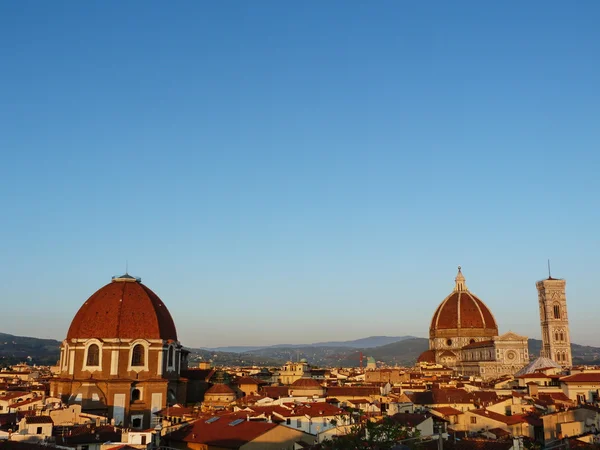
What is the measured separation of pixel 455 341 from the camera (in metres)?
133

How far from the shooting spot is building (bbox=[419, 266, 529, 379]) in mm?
114750

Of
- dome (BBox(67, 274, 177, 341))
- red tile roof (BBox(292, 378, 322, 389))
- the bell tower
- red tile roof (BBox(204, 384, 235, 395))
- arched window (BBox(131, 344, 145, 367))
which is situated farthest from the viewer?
the bell tower

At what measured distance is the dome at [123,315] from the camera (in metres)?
60.8

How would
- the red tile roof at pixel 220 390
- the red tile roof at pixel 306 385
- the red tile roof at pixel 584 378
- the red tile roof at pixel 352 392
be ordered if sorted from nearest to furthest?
the red tile roof at pixel 584 378, the red tile roof at pixel 220 390, the red tile roof at pixel 352 392, the red tile roof at pixel 306 385

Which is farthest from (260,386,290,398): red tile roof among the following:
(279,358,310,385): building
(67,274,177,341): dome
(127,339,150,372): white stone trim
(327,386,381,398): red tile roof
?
(279,358,310,385): building

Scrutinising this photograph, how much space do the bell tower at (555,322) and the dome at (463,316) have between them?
941cm

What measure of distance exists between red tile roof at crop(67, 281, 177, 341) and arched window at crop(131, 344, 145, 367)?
36.6 inches

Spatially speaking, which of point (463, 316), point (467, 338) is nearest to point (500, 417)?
point (467, 338)

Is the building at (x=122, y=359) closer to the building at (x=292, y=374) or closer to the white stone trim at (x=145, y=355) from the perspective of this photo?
the white stone trim at (x=145, y=355)

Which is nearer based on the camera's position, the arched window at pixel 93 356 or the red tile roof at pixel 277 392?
the arched window at pixel 93 356

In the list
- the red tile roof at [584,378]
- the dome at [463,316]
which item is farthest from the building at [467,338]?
the red tile roof at [584,378]

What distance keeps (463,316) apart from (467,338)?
4375mm

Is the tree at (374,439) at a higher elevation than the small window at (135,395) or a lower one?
higher

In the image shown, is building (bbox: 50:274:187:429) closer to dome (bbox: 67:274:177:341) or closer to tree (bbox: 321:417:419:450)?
dome (bbox: 67:274:177:341)
